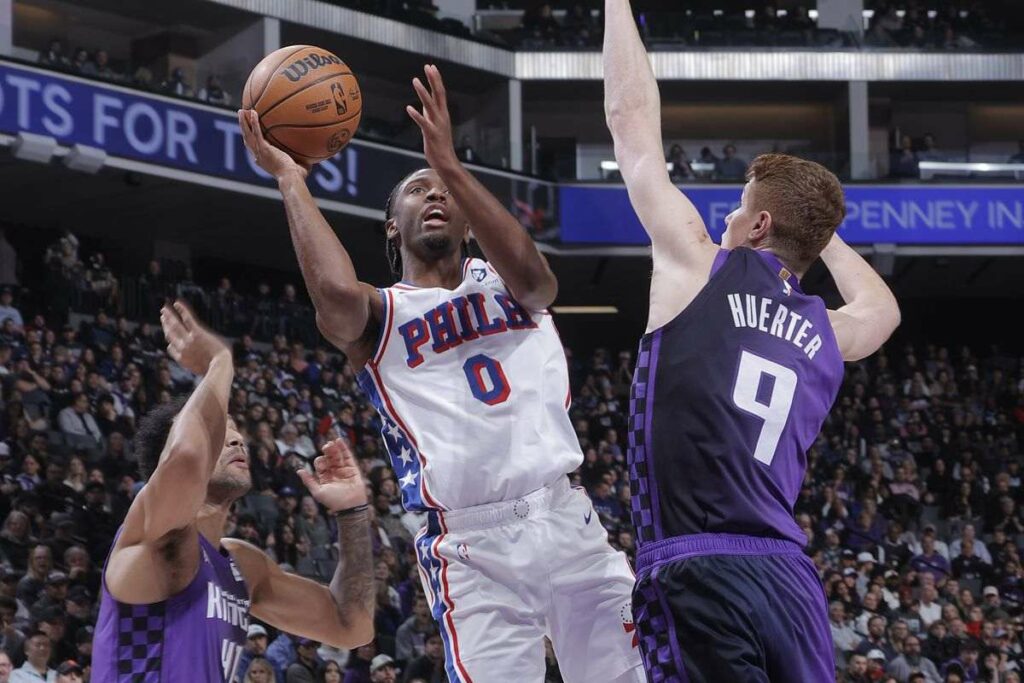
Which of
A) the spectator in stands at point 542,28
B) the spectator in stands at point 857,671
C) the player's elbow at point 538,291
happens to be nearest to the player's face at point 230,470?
the player's elbow at point 538,291

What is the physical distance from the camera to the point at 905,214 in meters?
24.6

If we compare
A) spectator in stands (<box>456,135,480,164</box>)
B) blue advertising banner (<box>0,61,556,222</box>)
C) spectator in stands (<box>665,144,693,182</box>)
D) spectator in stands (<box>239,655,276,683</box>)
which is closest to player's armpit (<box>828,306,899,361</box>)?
spectator in stands (<box>239,655,276,683</box>)

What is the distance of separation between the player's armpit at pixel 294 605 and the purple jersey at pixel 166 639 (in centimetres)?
39

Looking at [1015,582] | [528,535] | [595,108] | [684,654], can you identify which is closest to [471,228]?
[528,535]

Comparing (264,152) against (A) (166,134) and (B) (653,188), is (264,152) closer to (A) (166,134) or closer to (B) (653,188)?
(B) (653,188)

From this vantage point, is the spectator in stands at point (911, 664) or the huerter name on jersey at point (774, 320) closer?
the huerter name on jersey at point (774, 320)

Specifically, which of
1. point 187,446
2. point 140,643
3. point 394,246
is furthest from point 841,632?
point 187,446

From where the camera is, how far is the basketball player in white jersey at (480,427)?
4.42 metres

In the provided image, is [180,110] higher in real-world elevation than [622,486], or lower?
higher

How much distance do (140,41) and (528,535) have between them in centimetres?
2241

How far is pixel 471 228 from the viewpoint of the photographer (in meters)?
4.59

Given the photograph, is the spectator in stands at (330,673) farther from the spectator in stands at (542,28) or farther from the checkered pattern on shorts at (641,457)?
the spectator in stands at (542,28)

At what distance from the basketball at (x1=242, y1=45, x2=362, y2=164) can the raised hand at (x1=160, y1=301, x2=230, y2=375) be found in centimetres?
78

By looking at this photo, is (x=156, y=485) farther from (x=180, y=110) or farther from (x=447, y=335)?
(x=180, y=110)
